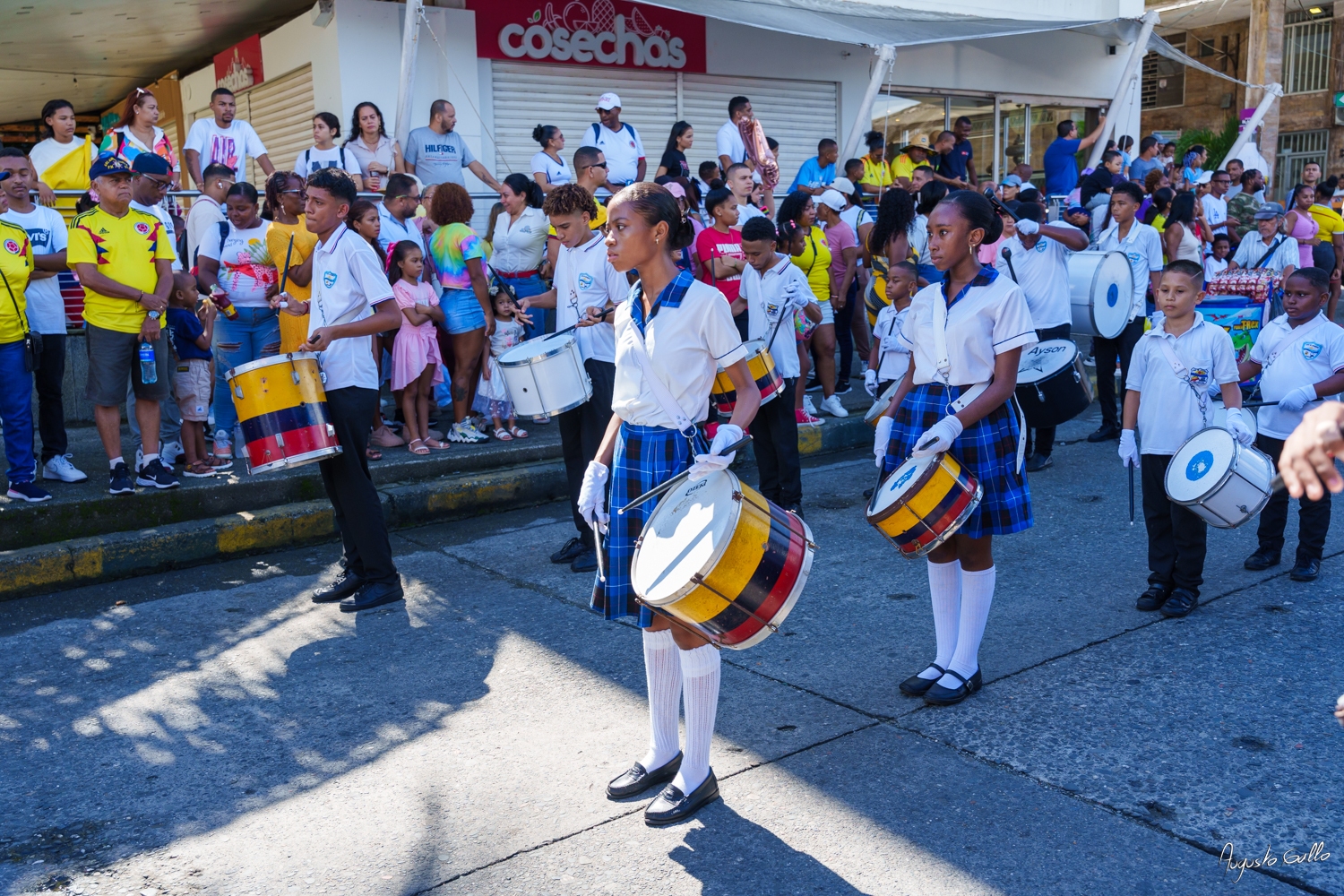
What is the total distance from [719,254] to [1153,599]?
10.4 ft

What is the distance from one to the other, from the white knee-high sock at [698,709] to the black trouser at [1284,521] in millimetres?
3358

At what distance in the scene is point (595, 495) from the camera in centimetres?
341

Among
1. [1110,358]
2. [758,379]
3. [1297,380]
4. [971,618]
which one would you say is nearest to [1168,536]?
[1297,380]

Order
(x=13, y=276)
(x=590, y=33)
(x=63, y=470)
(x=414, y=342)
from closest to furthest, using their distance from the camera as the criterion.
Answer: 1. (x=13, y=276)
2. (x=63, y=470)
3. (x=414, y=342)
4. (x=590, y=33)

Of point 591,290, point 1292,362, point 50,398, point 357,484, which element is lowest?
point 357,484

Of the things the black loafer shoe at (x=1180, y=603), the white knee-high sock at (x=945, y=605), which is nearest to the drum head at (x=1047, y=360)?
the black loafer shoe at (x=1180, y=603)

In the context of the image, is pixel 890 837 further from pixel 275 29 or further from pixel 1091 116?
pixel 1091 116

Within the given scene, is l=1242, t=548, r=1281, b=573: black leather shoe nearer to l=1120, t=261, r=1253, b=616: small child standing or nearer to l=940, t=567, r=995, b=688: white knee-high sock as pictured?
l=1120, t=261, r=1253, b=616: small child standing

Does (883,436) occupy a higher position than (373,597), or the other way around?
(883,436)

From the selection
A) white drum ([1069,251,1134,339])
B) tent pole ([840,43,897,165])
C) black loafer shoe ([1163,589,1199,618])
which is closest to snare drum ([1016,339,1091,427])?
black loafer shoe ([1163,589,1199,618])

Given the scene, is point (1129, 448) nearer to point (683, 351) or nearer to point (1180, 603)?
point (1180, 603)

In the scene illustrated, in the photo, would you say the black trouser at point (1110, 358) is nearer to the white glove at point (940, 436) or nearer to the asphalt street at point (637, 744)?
the asphalt street at point (637, 744)

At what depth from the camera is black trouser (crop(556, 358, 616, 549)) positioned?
5.63 m

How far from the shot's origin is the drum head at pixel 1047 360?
630 centimetres
